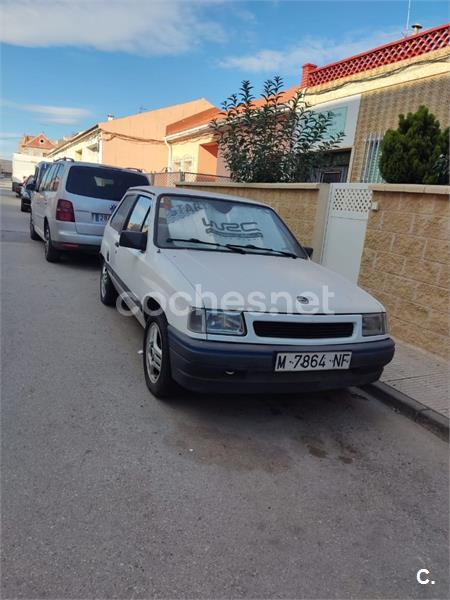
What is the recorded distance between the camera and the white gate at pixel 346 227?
20.0 feet

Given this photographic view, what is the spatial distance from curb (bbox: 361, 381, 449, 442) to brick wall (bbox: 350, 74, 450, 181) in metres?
6.17

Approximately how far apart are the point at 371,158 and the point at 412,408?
7.21 m

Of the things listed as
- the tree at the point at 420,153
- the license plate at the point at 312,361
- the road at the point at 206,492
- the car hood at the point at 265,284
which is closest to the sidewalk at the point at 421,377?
the road at the point at 206,492

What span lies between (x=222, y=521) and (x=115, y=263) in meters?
3.61

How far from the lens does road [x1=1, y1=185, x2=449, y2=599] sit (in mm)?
2031

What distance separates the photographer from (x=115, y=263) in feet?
17.5

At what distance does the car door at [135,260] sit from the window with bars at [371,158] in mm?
6134

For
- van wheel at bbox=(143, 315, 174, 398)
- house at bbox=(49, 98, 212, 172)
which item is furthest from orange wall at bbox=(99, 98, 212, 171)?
van wheel at bbox=(143, 315, 174, 398)

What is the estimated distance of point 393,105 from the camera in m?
9.15

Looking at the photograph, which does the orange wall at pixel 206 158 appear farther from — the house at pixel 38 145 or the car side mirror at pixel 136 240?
the house at pixel 38 145

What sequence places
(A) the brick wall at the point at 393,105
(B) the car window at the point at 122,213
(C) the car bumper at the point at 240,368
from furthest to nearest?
(A) the brick wall at the point at 393,105 → (B) the car window at the point at 122,213 → (C) the car bumper at the point at 240,368

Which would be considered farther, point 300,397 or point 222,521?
point 300,397

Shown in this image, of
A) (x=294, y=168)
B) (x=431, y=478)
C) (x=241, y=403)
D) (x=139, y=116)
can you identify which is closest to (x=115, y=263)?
(x=241, y=403)

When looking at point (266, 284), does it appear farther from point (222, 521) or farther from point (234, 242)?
point (222, 521)
